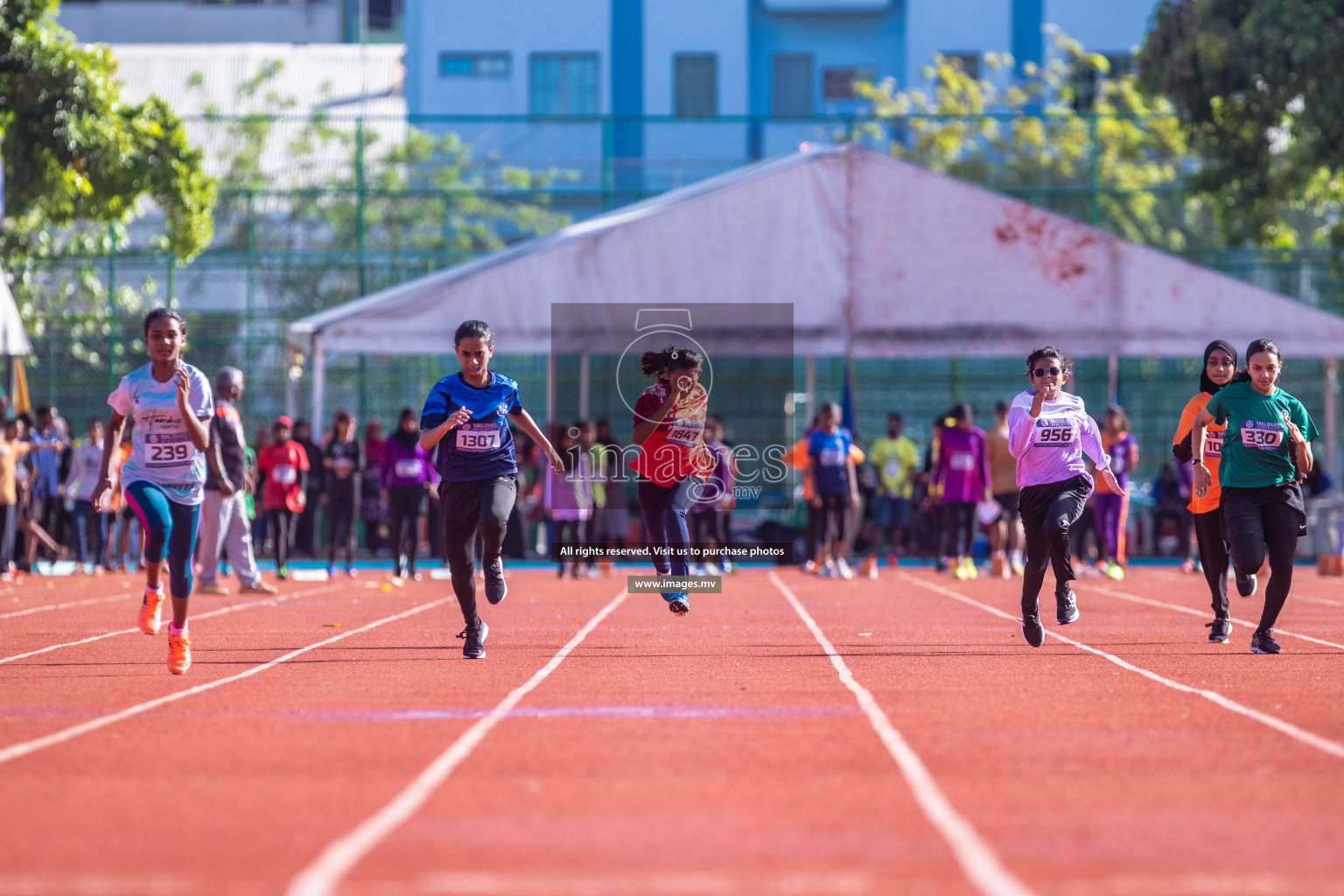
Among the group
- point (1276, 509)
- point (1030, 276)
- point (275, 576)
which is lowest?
point (275, 576)

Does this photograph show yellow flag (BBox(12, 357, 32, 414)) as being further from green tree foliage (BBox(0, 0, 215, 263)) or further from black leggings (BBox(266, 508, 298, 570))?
black leggings (BBox(266, 508, 298, 570))

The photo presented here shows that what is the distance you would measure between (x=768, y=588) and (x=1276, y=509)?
8.40 metres

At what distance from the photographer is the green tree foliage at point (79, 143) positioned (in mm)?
22359

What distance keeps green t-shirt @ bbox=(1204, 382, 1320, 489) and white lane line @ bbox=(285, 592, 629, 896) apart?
497 centimetres

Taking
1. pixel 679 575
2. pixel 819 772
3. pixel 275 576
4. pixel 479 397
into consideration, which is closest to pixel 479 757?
pixel 819 772

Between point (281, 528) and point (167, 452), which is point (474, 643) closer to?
point (167, 452)

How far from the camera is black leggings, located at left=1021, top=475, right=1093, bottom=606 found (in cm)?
1130

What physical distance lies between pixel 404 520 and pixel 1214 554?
9.98m

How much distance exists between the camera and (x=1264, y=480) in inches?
435

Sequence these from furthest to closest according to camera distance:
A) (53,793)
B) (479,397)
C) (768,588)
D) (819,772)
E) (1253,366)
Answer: (768,588)
(1253,366)
(479,397)
(819,772)
(53,793)

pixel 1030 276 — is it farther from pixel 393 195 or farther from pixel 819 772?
pixel 819 772

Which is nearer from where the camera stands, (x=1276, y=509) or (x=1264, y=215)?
(x=1276, y=509)

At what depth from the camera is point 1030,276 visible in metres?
21.0

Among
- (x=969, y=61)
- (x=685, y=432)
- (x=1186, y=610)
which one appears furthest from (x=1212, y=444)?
(x=969, y=61)
